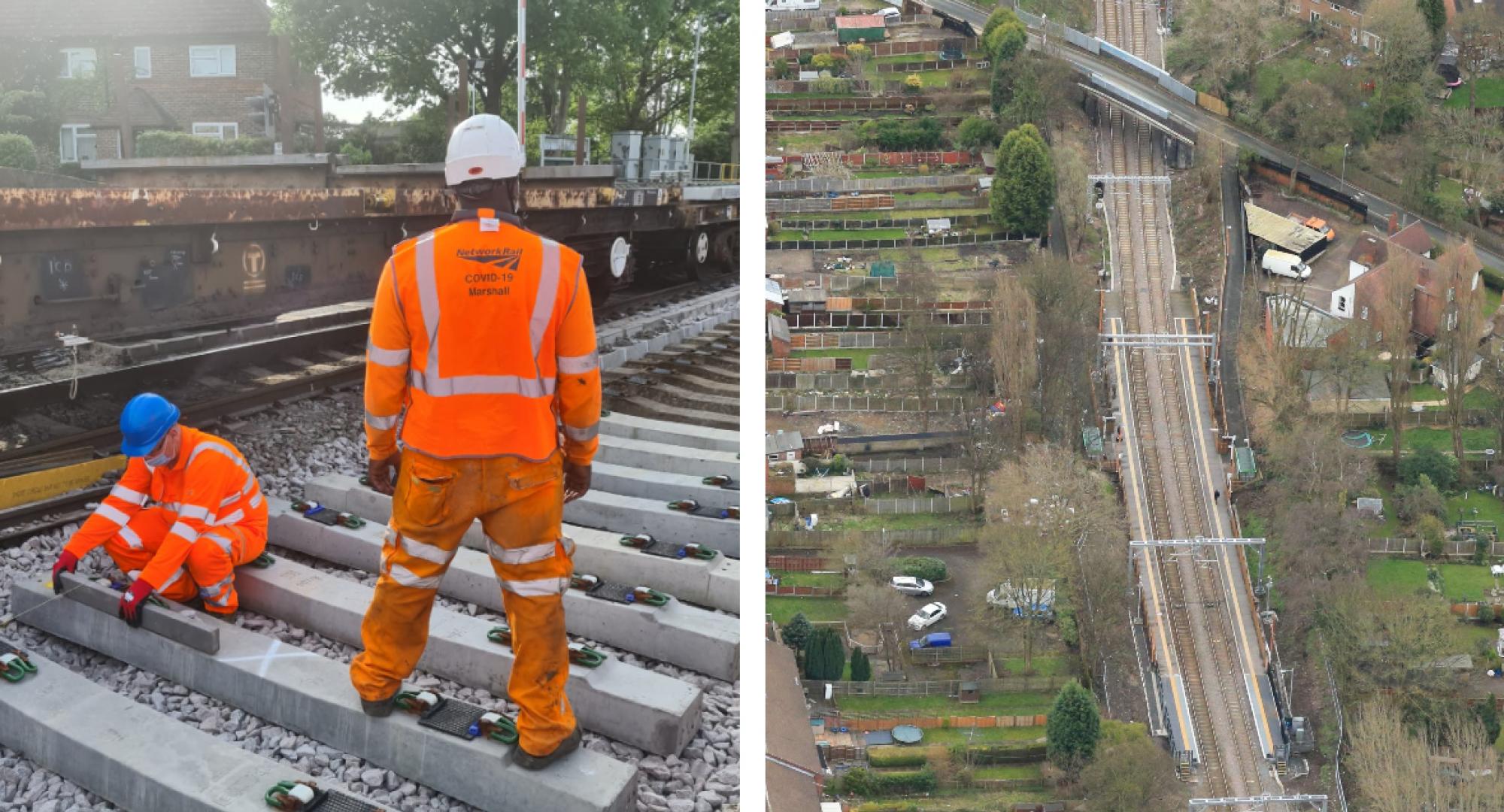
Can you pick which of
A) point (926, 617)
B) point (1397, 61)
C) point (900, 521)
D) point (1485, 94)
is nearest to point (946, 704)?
point (926, 617)

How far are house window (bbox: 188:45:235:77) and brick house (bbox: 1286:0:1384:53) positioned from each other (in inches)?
496

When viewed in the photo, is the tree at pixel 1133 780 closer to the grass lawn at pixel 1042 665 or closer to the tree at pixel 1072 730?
the tree at pixel 1072 730

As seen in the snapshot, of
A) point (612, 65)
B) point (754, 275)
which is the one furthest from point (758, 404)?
point (612, 65)

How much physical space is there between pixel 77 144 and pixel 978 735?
893 centimetres

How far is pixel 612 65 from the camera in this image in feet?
10.6

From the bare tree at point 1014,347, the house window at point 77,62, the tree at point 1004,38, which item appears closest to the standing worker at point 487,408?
the house window at point 77,62

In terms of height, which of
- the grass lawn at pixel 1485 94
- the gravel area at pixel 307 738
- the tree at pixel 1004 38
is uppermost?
the tree at pixel 1004 38

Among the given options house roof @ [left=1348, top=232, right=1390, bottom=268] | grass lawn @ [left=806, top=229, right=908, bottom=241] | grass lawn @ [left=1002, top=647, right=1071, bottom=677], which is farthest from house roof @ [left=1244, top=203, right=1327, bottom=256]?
grass lawn @ [left=1002, top=647, right=1071, bottom=677]

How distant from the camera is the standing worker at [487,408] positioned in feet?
5.61

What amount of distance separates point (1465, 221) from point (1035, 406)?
480 centimetres

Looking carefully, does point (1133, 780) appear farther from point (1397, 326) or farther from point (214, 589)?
point (214, 589)

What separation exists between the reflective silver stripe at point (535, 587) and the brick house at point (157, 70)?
4.32ft

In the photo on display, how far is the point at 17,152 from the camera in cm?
242

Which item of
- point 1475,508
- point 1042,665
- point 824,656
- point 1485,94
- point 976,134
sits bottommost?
point 1042,665
